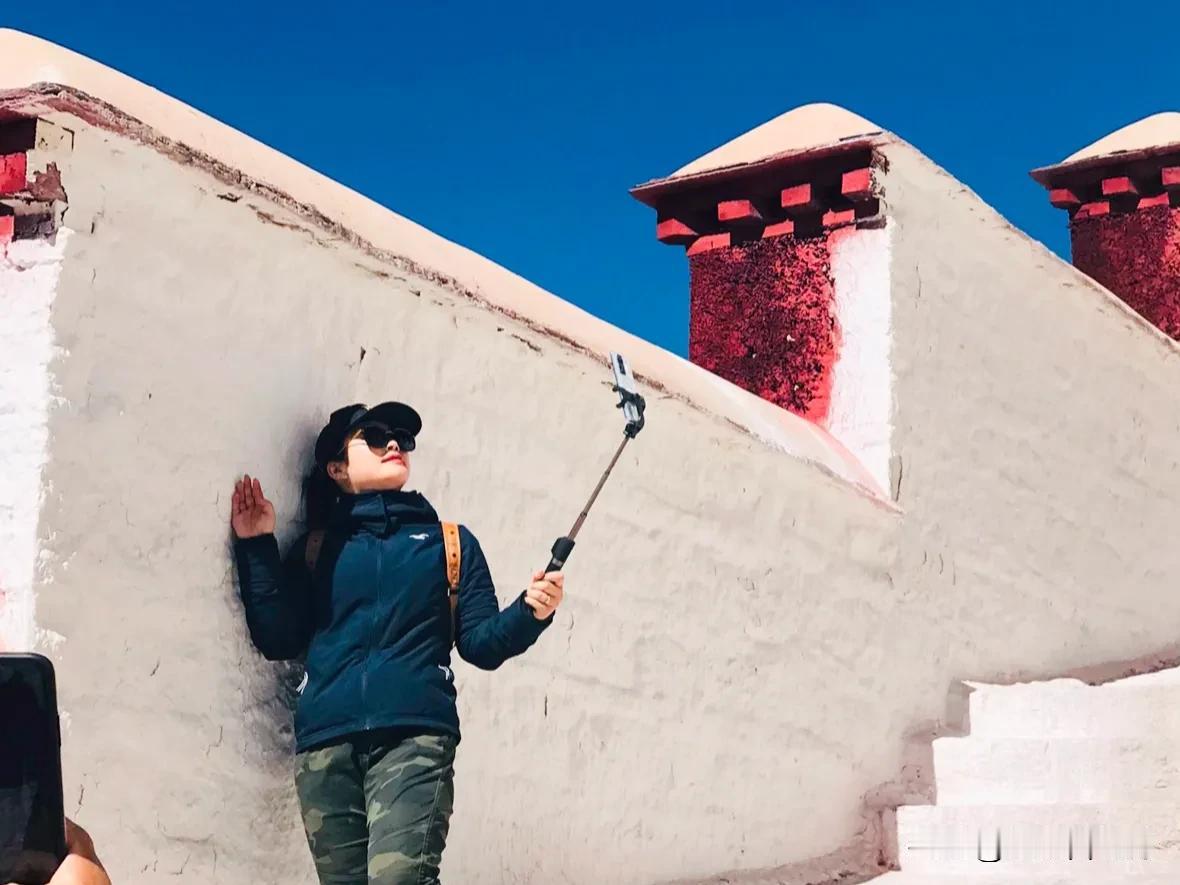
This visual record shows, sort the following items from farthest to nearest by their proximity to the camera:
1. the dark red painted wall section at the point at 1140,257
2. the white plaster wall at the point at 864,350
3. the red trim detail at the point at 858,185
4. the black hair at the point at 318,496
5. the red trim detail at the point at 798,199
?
the dark red painted wall section at the point at 1140,257 < the red trim detail at the point at 798,199 < the red trim detail at the point at 858,185 < the white plaster wall at the point at 864,350 < the black hair at the point at 318,496

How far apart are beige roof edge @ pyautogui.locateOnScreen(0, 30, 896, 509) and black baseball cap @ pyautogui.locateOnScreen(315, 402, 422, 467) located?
610 mm

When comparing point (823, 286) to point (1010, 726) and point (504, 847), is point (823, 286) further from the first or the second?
point (504, 847)

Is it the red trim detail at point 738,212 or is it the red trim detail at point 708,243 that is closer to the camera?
the red trim detail at point 738,212

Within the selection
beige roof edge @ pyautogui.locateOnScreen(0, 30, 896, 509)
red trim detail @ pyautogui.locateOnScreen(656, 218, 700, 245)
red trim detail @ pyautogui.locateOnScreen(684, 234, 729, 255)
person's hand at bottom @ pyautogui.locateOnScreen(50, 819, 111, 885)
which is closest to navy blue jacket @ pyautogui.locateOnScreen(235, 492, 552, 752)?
beige roof edge @ pyautogui.locateOnScreen(0, 30, 896, 509)

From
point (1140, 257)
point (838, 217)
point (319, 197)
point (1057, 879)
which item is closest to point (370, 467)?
point (319, 197)

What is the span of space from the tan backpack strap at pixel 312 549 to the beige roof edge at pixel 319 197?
922 millimetres

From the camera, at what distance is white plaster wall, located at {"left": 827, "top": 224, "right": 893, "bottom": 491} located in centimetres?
834

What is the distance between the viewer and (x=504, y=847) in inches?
215

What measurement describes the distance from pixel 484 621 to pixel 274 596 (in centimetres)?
51

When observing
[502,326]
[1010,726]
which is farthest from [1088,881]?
[502,326]

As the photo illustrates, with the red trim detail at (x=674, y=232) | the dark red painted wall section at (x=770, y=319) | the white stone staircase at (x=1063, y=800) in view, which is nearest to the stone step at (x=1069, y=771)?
the white stone staircase at (x=1063, y=800)

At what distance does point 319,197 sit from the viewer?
507 cm

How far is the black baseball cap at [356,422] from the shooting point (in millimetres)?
4477

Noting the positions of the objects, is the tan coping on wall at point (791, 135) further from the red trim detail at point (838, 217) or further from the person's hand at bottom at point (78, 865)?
the person's hand at bottom at point (78, 865)
